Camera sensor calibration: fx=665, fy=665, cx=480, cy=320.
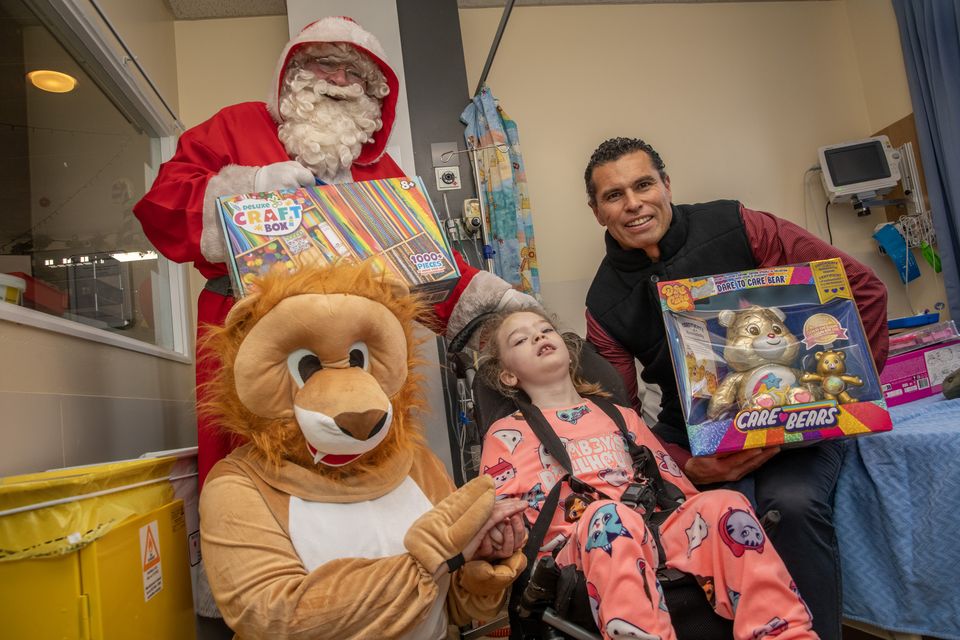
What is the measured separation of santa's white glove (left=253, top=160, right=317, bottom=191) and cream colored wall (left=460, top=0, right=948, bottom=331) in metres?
2.28

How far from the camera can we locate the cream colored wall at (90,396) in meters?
1.50

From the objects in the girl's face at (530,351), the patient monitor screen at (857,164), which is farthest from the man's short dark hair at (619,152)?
the patient monitor screen at (857,164)

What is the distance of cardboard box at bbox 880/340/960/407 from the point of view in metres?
2.40

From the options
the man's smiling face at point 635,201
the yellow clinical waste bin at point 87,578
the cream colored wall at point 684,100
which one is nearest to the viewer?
the yellow clinical waste bin at point 87,578

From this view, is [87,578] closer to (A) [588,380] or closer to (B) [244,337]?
(B) [244,337]

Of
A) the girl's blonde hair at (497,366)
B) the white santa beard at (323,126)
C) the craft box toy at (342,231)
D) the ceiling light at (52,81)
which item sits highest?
the ceiling light at (52,81)

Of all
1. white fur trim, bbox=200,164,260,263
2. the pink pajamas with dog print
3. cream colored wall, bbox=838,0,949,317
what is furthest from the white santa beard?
cream colored wall, bbox=838,0,949,317

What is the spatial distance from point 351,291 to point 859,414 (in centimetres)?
113

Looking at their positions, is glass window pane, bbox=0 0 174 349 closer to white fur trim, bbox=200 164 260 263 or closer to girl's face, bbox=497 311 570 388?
white fur trim, bbox=200 164 260 263

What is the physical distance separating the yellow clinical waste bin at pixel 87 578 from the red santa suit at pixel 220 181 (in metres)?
0.23

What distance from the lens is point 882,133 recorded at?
404 centimetres

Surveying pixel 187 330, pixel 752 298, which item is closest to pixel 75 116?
pixel 187 330

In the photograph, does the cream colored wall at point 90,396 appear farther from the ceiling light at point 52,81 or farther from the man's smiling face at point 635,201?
the man's smiling face at point 635,201

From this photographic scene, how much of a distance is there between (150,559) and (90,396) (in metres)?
0.83
